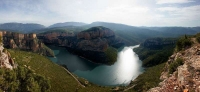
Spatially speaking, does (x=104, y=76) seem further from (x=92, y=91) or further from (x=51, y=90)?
(x=51, y=90)

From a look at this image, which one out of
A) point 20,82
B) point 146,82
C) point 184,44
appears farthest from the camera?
point 184,44

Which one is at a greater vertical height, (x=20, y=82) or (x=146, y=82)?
(x=20, y=82)

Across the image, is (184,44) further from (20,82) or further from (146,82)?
(20,82)

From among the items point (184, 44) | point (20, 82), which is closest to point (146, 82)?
point (184, 44)

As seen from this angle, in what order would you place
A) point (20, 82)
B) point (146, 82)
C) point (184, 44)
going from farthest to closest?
1. point (184, 44)
2. point (146, 82)
3. point (20, 82)

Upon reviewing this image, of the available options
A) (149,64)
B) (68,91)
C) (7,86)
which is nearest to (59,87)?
(68,91)

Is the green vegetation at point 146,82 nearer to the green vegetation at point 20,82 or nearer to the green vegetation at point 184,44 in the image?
the green vegetation at point 184,44

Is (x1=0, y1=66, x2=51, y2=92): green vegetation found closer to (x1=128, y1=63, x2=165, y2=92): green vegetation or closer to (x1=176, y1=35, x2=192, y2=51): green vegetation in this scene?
(x1=128, y1=63, x2=165, y2=92): green vegetation

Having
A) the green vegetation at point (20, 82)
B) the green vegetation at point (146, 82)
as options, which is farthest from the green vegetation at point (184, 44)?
the green vegetation at point (20, 82)
